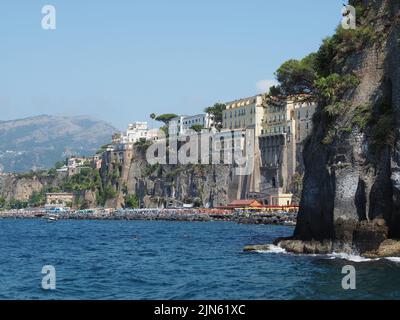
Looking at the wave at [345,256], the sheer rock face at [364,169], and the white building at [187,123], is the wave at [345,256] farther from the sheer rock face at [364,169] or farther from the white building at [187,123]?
the white building at [187,123]

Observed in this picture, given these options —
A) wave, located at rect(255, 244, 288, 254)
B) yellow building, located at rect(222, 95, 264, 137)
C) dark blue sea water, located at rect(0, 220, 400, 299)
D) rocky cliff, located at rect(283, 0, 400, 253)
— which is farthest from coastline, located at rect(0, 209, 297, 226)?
dark blue sea water, located at rect(0, 220, 400, 299)

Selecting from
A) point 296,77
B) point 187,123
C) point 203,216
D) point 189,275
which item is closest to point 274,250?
point 189,275

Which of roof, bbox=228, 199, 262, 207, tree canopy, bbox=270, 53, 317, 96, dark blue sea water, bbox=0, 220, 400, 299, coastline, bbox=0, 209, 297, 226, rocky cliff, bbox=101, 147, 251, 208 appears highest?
tree canopy, bbox=270, 53, 317, 96

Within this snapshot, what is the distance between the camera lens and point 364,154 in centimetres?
4553

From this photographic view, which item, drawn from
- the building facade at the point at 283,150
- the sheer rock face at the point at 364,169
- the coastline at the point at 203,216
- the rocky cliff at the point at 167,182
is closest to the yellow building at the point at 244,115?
the building facade at the point at 283,150

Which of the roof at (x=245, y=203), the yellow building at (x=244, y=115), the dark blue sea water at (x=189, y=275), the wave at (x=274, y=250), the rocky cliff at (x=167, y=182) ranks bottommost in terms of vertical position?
the dark blue sea water at (x=189, y=275)

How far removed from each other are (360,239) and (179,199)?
12402cm

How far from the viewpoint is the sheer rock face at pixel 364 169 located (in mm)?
43438

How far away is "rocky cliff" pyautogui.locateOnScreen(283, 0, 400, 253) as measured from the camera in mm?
43562

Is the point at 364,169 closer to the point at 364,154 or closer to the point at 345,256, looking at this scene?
the point at 364,154

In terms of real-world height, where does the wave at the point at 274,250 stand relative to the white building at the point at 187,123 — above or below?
below

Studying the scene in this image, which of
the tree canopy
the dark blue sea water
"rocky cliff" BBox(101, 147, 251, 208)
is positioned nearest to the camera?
the dark blue sea water

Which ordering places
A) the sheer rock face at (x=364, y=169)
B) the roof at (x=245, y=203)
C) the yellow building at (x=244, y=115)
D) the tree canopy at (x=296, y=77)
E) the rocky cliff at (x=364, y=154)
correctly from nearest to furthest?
the sheer rock face at (x=364, y=169), the rocky cliff at (x=364, y=154), the tree canopy at (x=296, y=77), the roof at (x=245, y=203), the yellow building at (x=244, y=115)

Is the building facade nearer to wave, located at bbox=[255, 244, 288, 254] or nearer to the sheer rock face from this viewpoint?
wave, located at bbox=[255, 244, 288, 254]
